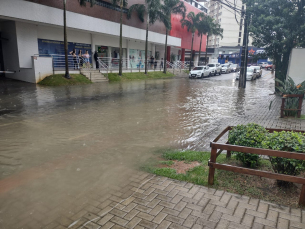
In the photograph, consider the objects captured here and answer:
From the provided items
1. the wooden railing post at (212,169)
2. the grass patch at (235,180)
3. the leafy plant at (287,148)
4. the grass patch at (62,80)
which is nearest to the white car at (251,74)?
the grass patch at (62,80)

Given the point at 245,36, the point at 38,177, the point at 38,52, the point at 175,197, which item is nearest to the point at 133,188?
the point at 175,197

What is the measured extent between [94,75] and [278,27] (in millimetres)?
15310

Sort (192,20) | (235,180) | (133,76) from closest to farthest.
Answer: (235,180), (133,76), (192,20)

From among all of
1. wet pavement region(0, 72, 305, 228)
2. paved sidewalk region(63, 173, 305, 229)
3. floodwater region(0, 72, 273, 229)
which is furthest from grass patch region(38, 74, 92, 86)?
paved sidewalk region(63, 173, 305, 229)

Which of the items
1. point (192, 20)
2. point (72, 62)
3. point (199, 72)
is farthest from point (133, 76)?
point (192, 20)

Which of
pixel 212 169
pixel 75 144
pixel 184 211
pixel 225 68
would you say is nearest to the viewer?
pixel 184 211

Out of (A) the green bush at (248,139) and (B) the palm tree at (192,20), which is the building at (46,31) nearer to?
(B) the palm tree at (192,20)

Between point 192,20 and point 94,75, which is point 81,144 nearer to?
point 94,75

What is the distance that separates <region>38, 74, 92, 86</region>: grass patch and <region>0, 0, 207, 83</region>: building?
73 centimetres

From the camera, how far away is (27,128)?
719cm

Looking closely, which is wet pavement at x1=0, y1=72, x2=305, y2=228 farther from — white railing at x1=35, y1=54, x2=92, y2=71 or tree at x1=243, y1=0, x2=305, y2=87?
white railing at x1=35, y1=54, x2=92, y2=71

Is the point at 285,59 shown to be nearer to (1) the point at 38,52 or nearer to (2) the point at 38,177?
(2) the point at 38,177

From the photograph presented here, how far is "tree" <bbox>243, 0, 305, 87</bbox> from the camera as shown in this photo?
13789 millimetres

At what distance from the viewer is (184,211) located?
10.3ft
